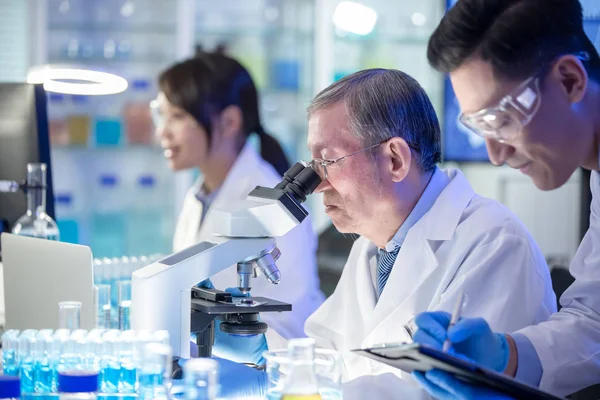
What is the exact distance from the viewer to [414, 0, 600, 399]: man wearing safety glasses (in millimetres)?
1357

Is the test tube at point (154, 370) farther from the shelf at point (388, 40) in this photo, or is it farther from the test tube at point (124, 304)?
the shelf at point (388, 40)

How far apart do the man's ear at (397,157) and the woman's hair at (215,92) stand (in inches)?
56.7

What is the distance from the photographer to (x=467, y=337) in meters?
1.34

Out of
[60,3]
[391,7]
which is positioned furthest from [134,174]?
[391,7]

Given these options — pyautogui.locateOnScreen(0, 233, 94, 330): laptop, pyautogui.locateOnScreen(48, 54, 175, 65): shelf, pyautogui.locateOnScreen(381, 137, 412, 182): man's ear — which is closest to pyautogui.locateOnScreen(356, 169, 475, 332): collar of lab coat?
pyautogui.locateOnScreen(381, 137, 412, 182): man's ear

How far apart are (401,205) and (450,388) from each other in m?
0.68

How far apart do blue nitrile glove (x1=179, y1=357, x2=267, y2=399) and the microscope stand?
0.08 m

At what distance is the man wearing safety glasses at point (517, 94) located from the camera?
1.36 metres

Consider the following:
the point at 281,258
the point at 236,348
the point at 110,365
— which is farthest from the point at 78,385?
the point at 281,258

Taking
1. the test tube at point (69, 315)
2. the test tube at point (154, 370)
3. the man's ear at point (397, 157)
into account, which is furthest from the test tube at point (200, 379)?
the man's ear at point (397, 157)

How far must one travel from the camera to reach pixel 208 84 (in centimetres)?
324

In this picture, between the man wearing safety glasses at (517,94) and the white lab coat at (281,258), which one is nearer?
the man wearing safety glasses at (517,94)

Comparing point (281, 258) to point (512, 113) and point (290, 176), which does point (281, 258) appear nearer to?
point (290, 176)

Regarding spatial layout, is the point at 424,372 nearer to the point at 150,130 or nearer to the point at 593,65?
the point at 593,65
